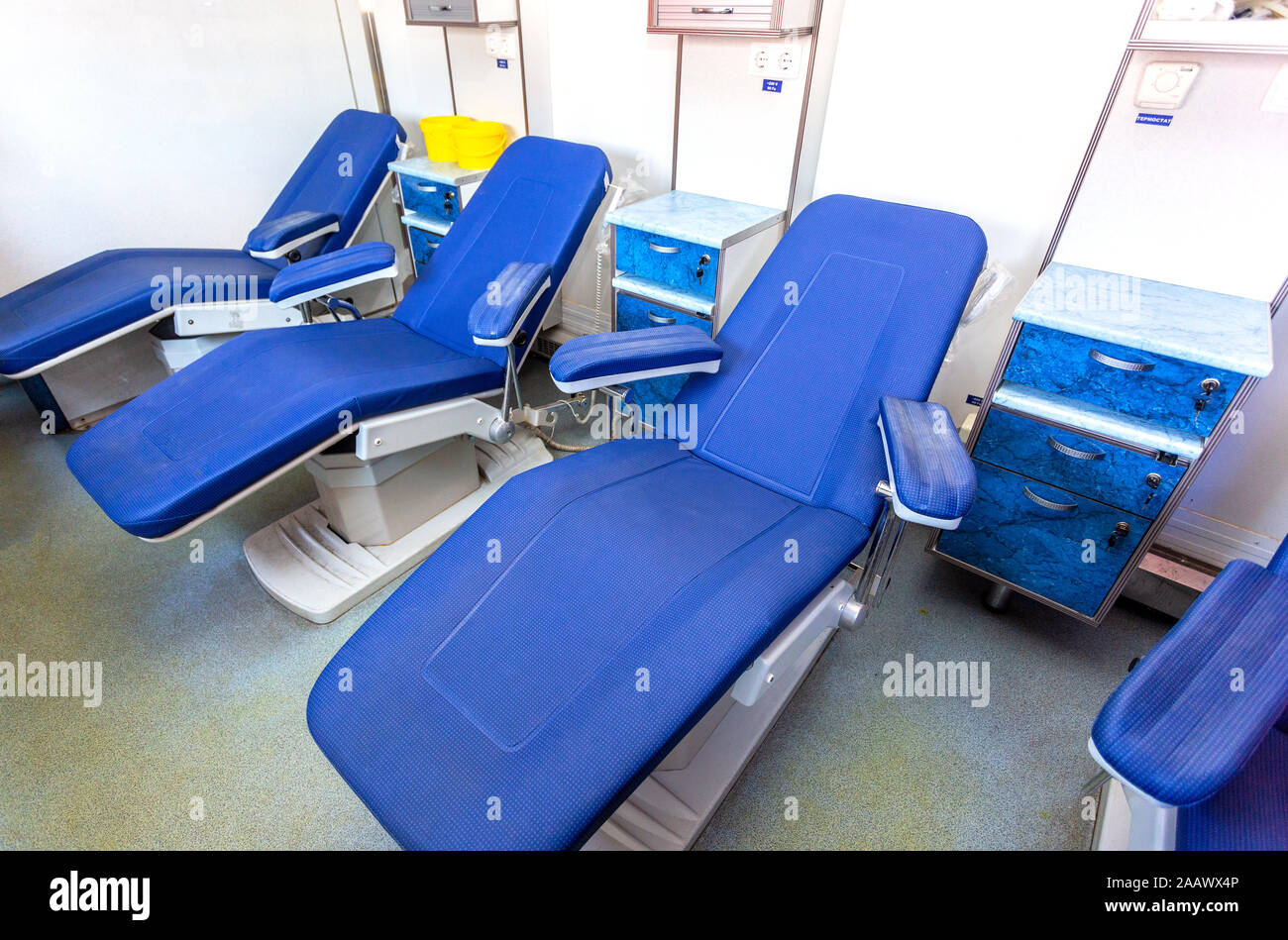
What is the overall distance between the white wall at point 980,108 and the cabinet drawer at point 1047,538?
0.58 meters

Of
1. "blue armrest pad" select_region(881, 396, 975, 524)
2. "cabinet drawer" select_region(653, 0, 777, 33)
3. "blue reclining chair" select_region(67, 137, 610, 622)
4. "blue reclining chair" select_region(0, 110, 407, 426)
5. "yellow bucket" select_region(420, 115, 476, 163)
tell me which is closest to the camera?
"blue armrest pad" select_region(881, 396, 975, 524)

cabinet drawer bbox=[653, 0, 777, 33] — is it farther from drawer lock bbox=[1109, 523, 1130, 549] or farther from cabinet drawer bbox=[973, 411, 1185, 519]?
drawer lock bbox=[1109, 523, 1130, 549]

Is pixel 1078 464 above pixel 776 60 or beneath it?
beneath

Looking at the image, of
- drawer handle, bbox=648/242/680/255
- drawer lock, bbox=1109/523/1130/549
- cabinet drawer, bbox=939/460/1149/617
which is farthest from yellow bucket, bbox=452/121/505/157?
drawer lock, bbox=1109/523/1130/549

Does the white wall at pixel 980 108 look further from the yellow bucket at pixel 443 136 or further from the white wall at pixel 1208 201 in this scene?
the yellow bucket at pixel 443 136

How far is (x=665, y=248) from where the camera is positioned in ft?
6.89

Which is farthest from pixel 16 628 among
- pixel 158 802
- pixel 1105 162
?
pixel 1105 162

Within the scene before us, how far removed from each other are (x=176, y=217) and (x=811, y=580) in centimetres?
334

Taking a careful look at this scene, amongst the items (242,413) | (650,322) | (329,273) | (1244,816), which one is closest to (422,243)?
(329,273)

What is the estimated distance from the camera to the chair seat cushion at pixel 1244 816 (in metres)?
0.85

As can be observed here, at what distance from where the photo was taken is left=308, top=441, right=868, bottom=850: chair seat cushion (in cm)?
91

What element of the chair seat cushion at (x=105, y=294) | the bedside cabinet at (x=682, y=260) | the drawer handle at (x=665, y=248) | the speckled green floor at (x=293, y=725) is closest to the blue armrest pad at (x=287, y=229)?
the chair seat cushion at (x=105, y=294)

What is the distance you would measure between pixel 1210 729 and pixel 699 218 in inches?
73.4

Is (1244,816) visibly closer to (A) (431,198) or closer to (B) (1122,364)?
(B) (1122,364)
